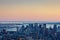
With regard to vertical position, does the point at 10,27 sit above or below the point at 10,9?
below

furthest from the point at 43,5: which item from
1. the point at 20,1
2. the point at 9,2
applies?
the point at 9,2

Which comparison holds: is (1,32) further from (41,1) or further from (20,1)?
(41,1)

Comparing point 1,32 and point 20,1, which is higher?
point 20,1

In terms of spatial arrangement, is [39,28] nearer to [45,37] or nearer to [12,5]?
[45,37]

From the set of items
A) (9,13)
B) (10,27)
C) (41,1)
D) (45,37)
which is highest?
(41,1)

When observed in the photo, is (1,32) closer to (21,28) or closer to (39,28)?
(21,28)

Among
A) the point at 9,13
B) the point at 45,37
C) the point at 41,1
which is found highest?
the point at 41,1

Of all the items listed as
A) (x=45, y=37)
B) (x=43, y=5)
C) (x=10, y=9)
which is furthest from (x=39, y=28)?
(x=10, y=9)
